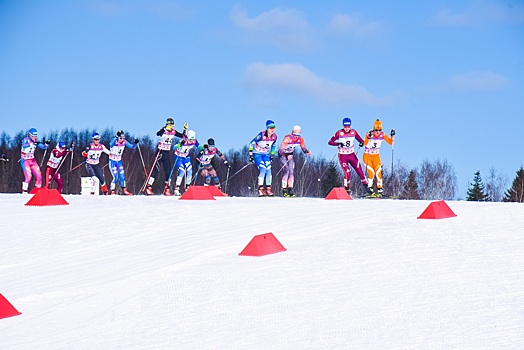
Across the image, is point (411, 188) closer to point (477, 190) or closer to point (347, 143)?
point (477, 190)

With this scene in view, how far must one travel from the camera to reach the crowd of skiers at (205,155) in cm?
1877

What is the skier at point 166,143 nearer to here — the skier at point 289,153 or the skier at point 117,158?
the skier at point 117,158

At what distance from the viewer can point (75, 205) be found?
15172 millimetres

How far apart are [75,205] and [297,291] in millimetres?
10067

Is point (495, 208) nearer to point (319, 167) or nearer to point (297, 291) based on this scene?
point (297, 291)

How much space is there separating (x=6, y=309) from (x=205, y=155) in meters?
15.2

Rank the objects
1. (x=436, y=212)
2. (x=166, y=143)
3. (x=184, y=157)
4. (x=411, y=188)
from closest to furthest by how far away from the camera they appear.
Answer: (x=436, y=212) → (x=166, y=143) → (x=184, y=157) → (x=411, y=188)

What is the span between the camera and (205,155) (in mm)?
21562

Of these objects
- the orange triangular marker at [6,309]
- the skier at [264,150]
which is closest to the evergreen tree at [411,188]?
the skier at [264,150]

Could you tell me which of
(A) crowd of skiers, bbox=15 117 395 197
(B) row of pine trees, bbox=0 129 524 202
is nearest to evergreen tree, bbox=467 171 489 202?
(B) row of pine trees, bbox=0 129 524 202

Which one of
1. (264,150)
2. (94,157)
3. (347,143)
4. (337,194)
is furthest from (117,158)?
(337,194)

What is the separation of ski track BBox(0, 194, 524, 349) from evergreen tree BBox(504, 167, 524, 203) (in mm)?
40801

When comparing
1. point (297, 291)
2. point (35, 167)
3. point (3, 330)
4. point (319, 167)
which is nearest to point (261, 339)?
point (297, 291)

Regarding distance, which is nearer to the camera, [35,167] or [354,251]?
[354,251]
